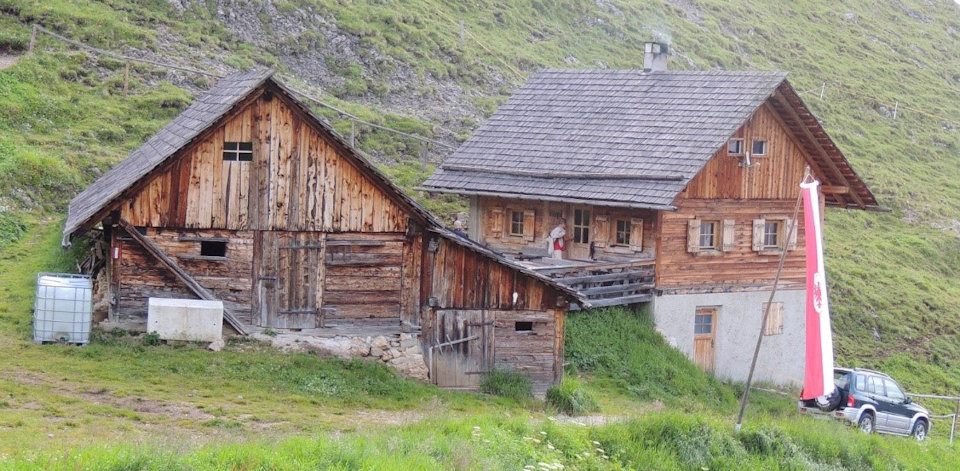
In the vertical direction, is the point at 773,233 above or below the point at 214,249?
above

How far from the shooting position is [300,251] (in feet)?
86.2

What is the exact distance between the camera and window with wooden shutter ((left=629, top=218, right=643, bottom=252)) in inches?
1320

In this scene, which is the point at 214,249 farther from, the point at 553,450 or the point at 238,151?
the point at 553,450

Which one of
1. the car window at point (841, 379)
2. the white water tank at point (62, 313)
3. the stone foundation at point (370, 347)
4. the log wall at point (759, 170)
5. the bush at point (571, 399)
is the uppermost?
the log wall at point (759, 170)

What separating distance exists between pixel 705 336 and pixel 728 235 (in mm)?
2763

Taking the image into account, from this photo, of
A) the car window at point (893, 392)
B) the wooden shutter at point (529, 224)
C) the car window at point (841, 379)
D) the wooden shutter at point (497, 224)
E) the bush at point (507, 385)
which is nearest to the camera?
the bush at point (507, 385)

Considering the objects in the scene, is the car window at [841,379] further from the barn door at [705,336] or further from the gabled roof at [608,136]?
the gabled roof at [608,136]

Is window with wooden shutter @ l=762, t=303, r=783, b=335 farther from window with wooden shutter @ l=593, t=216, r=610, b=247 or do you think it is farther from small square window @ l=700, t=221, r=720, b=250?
window with wooden shutter @ l=593, t=216, r=610, b=247

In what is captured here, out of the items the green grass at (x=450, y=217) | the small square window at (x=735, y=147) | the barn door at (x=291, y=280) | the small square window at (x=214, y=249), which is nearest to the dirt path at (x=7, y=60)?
the green grass at (x=450, y=217)

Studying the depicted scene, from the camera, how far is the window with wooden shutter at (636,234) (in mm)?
33531

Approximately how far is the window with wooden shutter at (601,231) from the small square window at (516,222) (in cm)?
267

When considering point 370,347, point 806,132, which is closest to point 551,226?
point 806,132

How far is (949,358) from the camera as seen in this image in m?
41.6

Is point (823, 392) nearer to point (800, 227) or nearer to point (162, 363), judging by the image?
point (162, 363)
